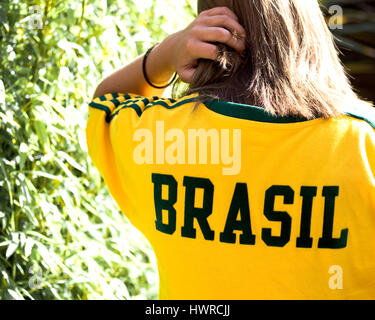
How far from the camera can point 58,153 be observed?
1462 mm

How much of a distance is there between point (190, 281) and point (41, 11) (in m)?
0.96

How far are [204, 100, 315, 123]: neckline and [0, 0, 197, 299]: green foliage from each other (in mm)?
743

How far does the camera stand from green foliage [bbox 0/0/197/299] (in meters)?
1.39

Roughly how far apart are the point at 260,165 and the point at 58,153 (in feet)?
2.88

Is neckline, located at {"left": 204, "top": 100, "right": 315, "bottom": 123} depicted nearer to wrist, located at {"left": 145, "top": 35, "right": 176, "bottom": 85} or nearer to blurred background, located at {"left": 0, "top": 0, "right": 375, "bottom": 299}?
wrist, located at {"left": 145, "top": 35, "right": 176, "bottom": 85}

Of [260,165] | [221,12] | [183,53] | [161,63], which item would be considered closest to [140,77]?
[161,63]

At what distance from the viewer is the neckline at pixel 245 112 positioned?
2.41 feet

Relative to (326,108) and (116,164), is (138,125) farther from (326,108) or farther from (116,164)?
(326,108)

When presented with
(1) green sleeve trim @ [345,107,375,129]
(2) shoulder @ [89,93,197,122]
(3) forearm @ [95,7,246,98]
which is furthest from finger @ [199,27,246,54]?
(1) green sleeve trim @ [345,107,375,129]

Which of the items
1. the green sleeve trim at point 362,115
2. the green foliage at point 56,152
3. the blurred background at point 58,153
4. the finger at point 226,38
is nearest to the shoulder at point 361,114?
the green sleeve trim at point 362,115

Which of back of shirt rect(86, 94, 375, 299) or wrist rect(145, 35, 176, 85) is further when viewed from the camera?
wrist rect(145, 35, 176, 85)

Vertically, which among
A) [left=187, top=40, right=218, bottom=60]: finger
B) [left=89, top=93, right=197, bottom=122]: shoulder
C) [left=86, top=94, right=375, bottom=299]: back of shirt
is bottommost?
[left=86, top=94, right=375, bottom=299]: back of shirt

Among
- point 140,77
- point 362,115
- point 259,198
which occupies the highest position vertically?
point 140,77

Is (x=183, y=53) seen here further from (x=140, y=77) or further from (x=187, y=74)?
(x=140, y=77)
